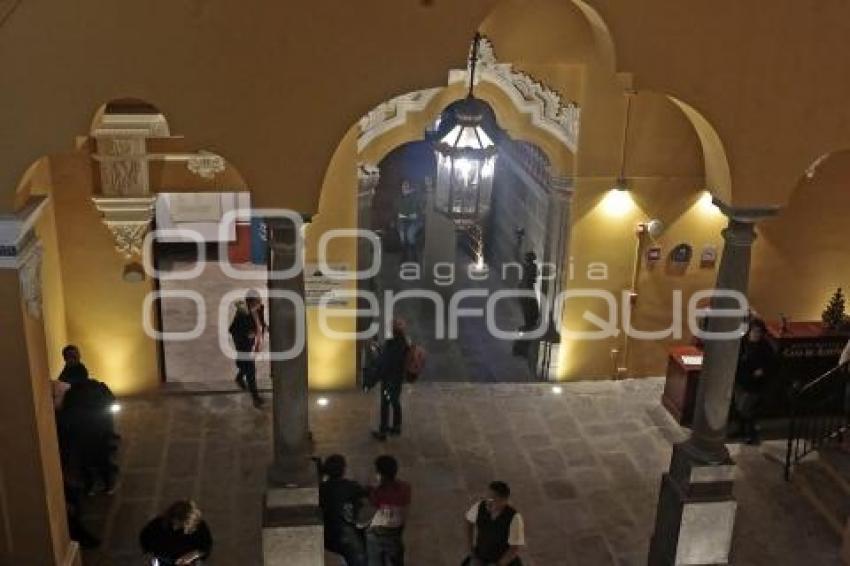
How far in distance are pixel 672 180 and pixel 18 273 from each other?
756 cm

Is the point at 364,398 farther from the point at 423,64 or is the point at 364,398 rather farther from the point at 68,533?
the point at 423,64

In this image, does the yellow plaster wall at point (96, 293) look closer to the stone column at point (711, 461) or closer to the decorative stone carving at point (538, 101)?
the decorative stone carving at point (538, 101)

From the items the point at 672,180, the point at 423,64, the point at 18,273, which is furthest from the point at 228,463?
the point at 672,180

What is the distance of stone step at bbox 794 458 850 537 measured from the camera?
966 cm

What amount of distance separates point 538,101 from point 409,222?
232 inches

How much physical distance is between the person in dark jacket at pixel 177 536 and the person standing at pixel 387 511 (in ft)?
4.56

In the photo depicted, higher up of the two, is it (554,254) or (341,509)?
(554,254)

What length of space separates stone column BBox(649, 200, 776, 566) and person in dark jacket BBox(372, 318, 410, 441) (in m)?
3.12

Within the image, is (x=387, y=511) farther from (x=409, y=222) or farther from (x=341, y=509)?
(x=409, y=222)

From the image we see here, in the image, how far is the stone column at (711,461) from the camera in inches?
313

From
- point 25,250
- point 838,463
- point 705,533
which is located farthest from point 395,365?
point 838,463

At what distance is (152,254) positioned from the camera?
451 inches

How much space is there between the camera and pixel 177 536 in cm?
722

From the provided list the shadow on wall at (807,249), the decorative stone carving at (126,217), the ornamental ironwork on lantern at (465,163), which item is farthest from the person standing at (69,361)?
the shadow on wall at (807,249)
